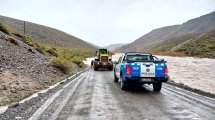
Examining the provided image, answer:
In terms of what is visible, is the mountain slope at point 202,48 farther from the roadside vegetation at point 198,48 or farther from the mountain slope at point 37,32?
the mountain slope at point 37,32

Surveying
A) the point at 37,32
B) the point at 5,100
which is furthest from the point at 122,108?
the point at 37,32

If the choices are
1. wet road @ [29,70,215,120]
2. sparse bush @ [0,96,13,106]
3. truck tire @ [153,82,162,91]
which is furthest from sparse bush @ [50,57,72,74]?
sparse bush @ [0,96,13,106]

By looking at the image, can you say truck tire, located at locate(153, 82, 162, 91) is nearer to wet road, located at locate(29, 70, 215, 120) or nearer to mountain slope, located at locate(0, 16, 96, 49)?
wet road, located at locate(29, 70, 215, 120)

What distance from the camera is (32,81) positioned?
1631cm

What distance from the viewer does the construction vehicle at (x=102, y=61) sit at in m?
34.3

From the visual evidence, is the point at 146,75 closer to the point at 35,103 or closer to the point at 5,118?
the point at 35,103

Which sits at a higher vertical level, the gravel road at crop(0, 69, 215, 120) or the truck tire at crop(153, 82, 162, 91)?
the truck tire at crop(153, 82, 162, 91)

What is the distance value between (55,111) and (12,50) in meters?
14.1

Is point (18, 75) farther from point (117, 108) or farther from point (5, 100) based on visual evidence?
point (117, 108)

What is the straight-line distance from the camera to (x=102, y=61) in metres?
34.7

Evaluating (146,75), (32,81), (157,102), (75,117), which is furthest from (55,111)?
(32,81)

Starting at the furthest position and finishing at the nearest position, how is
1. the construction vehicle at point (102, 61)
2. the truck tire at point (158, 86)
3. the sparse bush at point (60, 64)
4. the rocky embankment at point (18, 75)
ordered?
the construction vehicle at point (102, 61)
the sparse bush at point (60, 64)
the truck tire at point (158, 86)
the rocky embankment at point (18, 75)

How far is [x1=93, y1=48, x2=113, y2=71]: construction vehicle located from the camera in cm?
3431

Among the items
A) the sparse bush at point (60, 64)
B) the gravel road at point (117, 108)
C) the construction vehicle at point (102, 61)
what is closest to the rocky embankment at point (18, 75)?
the sparse bush at point (60, 64)
